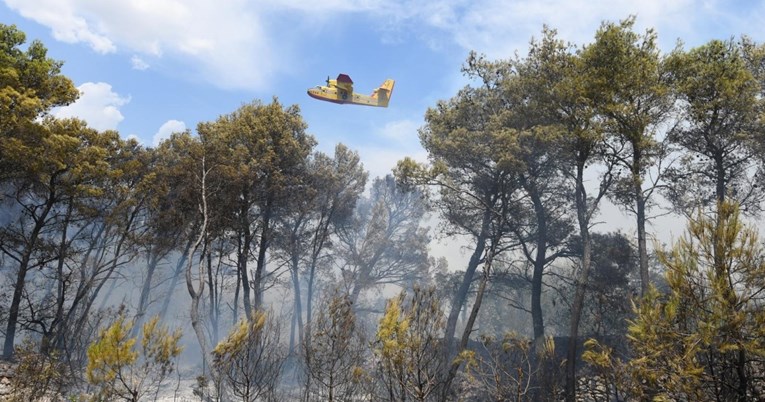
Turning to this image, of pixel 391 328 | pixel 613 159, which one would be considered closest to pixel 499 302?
pixel 613 159

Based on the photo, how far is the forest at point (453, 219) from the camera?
588 cm

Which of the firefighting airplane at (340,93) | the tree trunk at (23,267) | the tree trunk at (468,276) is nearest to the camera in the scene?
the tree trunk at (23,267)

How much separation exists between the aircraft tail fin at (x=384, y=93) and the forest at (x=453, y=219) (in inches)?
400

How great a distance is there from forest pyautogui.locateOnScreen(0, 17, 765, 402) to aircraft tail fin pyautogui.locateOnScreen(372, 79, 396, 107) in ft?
33.3

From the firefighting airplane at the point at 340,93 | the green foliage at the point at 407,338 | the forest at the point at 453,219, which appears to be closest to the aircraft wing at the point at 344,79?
the firefighting airplane at the point at 340,93

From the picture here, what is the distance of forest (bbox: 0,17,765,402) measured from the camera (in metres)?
5.88

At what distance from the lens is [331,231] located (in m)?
27.4

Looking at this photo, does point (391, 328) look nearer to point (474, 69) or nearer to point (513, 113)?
point (513, 113)

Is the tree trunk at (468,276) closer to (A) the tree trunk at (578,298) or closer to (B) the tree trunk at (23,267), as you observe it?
(A) the tree trunk at (578,298)

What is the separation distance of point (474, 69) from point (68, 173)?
1497 cm

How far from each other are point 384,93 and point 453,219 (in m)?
14.6

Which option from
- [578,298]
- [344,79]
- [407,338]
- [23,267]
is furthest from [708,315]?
[344,79]

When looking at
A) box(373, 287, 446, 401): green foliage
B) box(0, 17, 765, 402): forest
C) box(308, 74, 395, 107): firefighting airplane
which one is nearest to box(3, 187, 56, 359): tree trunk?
box(0, 17, 765, 402): forest

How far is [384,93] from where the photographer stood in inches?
1308
